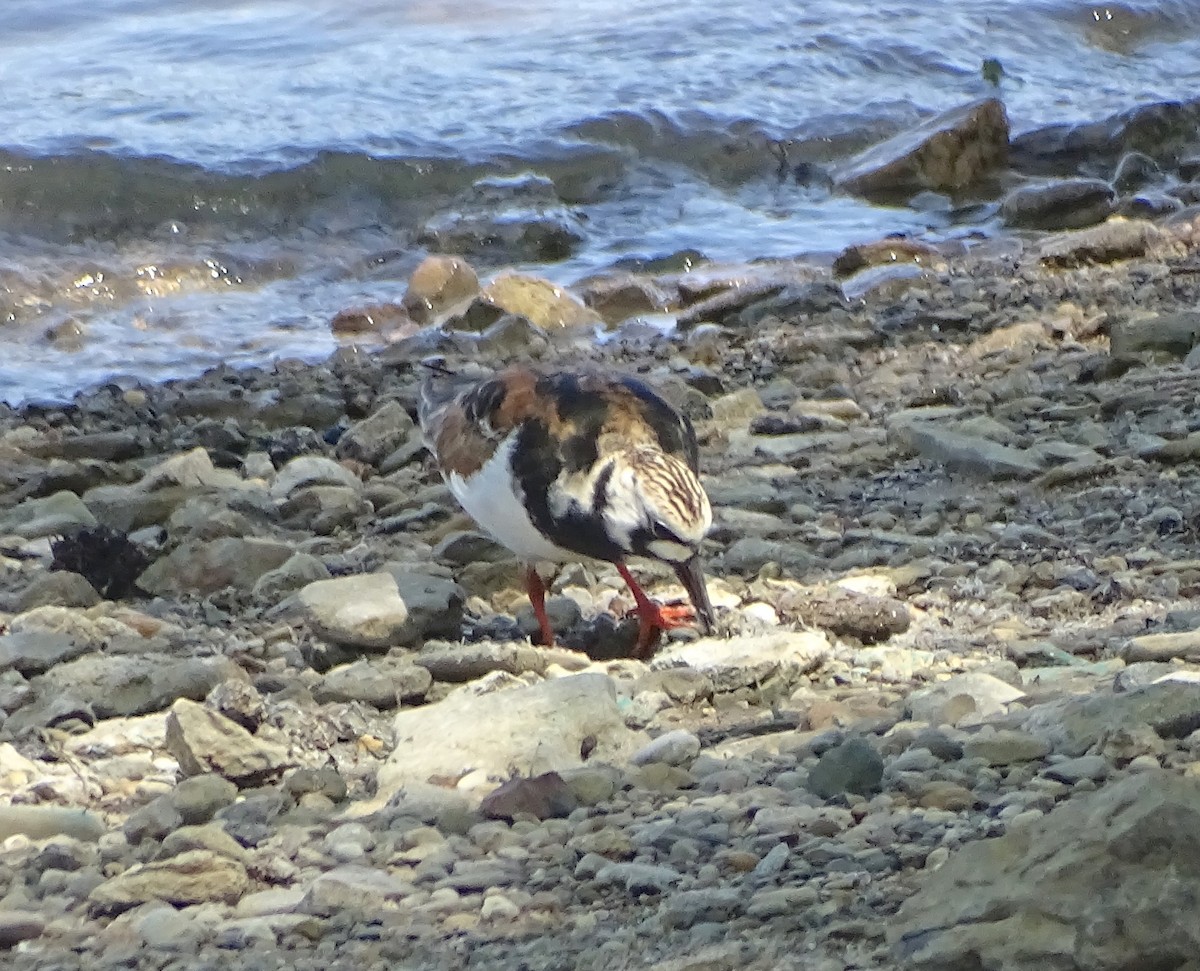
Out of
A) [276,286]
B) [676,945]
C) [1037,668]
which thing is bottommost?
[276,286]

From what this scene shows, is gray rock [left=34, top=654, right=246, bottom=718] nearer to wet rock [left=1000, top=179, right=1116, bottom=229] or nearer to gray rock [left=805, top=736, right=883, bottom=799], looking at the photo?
gray rock [left=805, top=736, right=883, bottom=799]

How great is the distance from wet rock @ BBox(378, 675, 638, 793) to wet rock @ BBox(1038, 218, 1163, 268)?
555 cm

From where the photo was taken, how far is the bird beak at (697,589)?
4094mm

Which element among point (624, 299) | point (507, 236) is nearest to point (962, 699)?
point (624, 299)

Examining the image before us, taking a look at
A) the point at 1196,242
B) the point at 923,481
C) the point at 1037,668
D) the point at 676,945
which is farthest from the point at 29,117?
the point at 676,945

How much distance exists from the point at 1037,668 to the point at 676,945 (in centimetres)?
154

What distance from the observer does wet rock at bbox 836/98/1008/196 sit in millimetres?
11672

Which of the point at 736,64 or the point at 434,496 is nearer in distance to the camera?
the point at 434,496

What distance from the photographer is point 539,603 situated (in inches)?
177

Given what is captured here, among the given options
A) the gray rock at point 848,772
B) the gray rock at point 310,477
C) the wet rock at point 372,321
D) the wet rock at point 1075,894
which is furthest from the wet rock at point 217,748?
the wet rock at point 372,321

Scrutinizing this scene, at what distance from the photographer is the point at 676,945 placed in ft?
7.72

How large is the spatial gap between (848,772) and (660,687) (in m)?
0.97

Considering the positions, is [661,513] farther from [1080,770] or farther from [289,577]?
[1080,770]

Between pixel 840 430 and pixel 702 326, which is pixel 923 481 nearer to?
pixel 840 430
